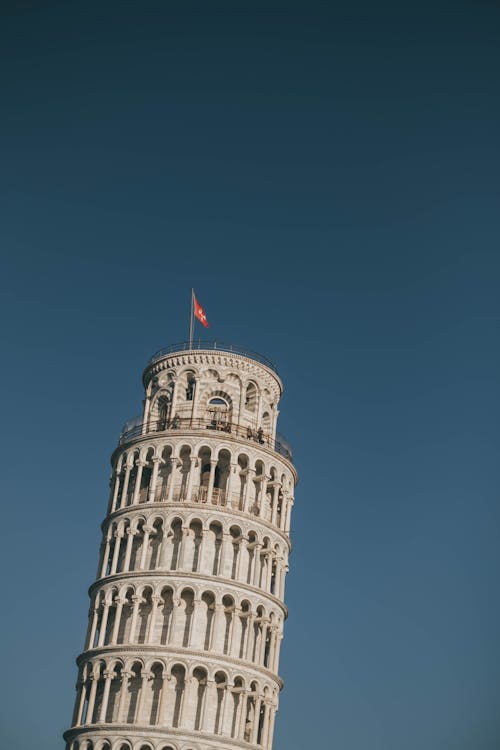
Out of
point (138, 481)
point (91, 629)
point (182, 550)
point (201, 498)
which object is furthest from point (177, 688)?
point (138, 481)

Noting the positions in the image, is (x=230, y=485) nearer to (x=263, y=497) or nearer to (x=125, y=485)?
(x=263, y=497)

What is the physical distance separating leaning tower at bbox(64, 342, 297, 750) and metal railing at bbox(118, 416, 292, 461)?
123mm

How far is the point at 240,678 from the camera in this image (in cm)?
7375

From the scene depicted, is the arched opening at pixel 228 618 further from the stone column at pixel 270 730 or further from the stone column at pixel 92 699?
the stone column at pixel 92 699

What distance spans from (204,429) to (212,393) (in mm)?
5014

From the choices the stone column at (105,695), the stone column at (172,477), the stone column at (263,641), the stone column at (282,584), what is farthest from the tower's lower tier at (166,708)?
the stone column at (172,477)

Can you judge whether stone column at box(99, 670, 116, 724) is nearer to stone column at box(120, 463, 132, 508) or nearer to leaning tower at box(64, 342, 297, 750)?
leaning tower at box(64, 342, 297, 750)

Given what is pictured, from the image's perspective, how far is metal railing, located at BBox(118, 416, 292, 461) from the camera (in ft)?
273

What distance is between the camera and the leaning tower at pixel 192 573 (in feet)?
236

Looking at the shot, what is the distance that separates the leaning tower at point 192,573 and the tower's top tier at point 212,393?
123mm

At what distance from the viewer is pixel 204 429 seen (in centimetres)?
8188

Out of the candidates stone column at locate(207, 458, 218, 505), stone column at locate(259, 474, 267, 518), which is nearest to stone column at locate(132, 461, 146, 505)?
stone column at locate(207, 458, 218, 505)

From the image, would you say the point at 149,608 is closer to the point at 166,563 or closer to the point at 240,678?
the point at 166,563

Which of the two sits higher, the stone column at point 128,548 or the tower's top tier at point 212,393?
the tower's top tier at point 212,393
